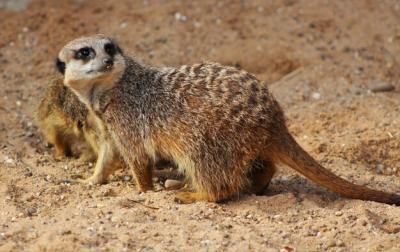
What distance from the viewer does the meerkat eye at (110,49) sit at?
3.92 metres

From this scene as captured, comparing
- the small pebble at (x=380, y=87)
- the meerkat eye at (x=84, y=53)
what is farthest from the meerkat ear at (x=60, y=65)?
the small pebble at (x=380, y=87)

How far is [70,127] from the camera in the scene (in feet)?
15.5

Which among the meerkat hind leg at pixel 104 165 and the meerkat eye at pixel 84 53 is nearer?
the meerkat eye at pixel 84 53

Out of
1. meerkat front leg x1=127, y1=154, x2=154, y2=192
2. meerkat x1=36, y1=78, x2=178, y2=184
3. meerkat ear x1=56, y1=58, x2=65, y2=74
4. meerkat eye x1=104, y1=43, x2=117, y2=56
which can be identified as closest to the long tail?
meerkat front leg x1=127, y1=154, x2=154, y2=192

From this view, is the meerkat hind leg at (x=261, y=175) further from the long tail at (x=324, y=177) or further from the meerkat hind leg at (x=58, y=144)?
the meerkat hind leg at (x=58, y=144)

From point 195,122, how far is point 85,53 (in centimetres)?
65

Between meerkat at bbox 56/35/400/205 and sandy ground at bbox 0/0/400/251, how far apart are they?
14cm

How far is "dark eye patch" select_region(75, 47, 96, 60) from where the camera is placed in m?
3.88

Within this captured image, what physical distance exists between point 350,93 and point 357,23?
3.95ft

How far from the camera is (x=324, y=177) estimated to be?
3846 millimetres

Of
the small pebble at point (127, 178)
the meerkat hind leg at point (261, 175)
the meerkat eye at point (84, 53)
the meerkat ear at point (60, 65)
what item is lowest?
the small pebble at point (127, 178)

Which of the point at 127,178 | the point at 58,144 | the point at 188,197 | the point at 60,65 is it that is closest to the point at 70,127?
the point at 58,144

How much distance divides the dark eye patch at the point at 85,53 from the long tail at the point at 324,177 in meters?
1.04

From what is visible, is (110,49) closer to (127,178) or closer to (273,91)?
(127,178)
